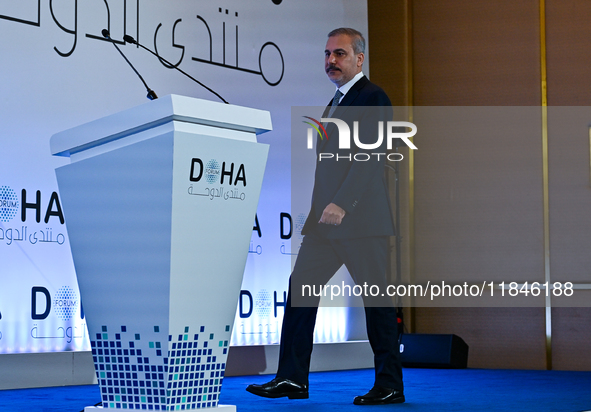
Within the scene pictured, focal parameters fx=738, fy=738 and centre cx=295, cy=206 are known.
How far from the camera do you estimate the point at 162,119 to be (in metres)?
1.49

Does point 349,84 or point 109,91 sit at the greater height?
point 109,91

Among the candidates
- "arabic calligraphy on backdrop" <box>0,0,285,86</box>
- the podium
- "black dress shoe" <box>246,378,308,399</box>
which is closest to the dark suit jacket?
"black dress shoe" <box>246,378,308,399</box>

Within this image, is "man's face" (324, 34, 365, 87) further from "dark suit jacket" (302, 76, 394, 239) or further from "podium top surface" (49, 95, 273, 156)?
"podium top surface" (49, 95, 273, 156)

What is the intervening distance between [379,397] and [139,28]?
2.29 meters

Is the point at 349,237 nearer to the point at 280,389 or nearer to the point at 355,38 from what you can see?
the point at 280,389

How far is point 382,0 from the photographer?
5.05 meters

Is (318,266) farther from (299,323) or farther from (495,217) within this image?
(495,217)

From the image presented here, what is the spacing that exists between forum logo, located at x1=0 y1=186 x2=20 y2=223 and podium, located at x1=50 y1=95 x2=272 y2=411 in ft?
5.26

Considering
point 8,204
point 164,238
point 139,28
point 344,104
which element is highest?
point 139,28

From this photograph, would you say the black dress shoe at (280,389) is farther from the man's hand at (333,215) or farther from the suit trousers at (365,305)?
the man's hand at (333,215)

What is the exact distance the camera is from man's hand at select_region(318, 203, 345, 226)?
97.3 inches

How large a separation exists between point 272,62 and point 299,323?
223 cm

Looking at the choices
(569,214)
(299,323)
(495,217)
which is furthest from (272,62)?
(299,323)

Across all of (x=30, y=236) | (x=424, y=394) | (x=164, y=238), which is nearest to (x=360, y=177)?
(x=424, y=394)
